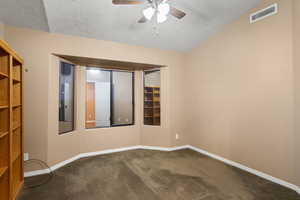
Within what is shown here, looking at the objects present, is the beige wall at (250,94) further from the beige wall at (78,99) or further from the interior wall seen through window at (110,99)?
the interior wall seen through window at (110,99)

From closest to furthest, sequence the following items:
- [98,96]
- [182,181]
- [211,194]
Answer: [211,194] < [182,181] < [98,96]

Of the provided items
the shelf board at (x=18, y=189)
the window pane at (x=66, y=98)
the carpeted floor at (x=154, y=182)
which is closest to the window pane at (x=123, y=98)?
the window pane at (x=66, y=98)

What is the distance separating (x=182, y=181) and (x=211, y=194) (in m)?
0.49

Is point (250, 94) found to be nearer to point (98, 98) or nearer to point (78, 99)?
point (78, 99)

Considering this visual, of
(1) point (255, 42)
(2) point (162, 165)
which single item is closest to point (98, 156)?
(2) point (162, 165)

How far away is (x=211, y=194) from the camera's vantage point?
2092mm

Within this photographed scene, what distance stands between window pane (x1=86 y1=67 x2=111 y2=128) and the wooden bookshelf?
1.10 meters

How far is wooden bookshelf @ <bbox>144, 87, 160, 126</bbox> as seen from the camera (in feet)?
13.6

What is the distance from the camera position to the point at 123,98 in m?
4.30

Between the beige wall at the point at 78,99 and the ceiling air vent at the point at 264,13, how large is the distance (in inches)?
71.0

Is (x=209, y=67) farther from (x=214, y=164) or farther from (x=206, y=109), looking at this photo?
(x=214, y=164)

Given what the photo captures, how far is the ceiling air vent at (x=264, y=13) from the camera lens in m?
2.38

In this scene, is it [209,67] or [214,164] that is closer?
[214,164]

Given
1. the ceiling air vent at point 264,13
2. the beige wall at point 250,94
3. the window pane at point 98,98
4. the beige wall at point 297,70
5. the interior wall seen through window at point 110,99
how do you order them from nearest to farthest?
the beige wall at point 297,70
the beige wall at point 250,94
the ceiling air vent at point 264,13
the interior wall seen through window at point 110,99
the window pane at point 98,98
